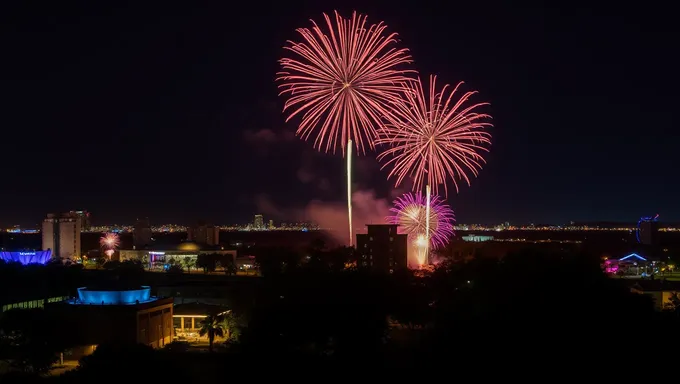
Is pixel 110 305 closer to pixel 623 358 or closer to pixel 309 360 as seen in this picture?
pixel 309 360

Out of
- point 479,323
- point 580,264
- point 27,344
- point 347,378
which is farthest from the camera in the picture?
point 27,344

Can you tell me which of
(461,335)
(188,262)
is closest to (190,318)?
(461,335)

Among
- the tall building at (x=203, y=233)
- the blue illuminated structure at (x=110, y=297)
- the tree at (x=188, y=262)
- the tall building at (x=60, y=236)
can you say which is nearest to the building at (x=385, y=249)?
the tree at (x=188, y=262)

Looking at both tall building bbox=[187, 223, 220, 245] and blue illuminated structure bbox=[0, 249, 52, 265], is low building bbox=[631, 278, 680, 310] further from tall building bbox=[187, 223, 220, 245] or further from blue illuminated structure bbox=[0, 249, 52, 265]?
tall building bbox=[187, 223, 220, 245]

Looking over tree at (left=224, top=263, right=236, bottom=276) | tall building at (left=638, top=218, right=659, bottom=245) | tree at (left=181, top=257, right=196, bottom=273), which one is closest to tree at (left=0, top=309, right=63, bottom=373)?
tree at (left=224, top=263, right=236, bottom=276)

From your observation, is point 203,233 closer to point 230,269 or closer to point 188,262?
point 188,262

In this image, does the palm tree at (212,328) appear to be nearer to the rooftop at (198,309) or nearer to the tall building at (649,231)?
the rooftop at (198,309)

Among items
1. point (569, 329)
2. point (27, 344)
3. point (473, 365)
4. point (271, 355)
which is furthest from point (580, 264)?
point (27, 344)
